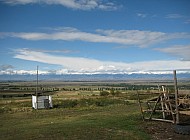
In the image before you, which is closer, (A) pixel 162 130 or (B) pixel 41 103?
(A) pixel 162 130

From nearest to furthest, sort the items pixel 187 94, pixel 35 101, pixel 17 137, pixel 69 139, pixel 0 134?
pixel 69 139 < pixel 17 137 < pixel 0 134 < pixel 187 94 < pixel 35 101

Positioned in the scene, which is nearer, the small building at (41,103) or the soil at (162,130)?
the soil at (162,130)

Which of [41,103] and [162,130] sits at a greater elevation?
[41,103]

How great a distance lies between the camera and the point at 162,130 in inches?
735

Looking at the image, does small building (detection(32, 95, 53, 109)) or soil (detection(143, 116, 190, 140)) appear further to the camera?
small building (detection(32, 95, 53, 109))

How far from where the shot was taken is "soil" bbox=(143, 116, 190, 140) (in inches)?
654

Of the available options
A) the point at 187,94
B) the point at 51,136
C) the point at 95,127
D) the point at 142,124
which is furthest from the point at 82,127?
the point at 187,94

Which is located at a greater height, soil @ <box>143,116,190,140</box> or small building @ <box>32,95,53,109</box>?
small building @ <box>32,95,53,109</box>

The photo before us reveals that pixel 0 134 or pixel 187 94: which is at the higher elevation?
pixel 187 94

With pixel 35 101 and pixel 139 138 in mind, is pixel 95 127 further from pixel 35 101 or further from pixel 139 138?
pixel 35 101

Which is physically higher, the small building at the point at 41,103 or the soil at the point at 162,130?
the small building at the point at 41,103

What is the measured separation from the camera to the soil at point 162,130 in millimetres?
16619

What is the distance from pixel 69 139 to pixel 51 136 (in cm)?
157

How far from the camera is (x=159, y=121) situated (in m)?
22.0
